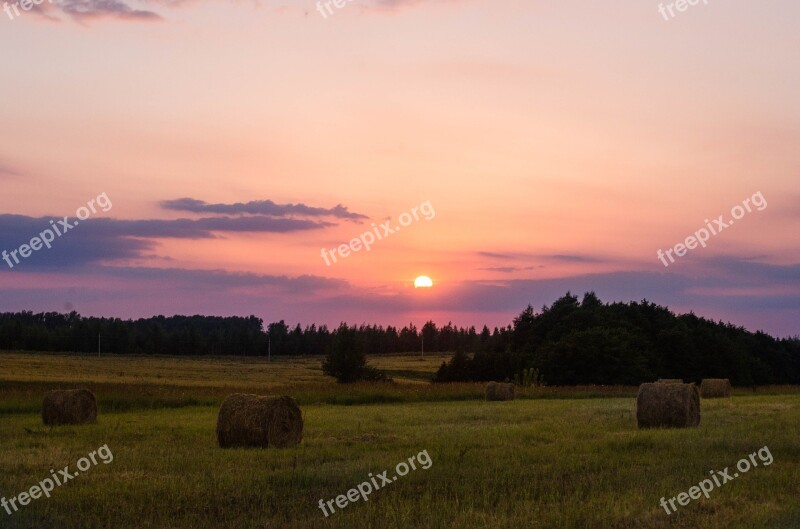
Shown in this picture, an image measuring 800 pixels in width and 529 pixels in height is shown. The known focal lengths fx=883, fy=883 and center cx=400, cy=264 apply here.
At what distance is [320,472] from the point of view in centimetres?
1355

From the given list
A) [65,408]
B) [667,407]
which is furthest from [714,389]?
[65,408]

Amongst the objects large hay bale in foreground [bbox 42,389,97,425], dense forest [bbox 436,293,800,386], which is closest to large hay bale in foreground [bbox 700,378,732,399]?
dense forest [bbox 436,293,800,386]

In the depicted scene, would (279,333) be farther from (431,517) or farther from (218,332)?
(431,517)

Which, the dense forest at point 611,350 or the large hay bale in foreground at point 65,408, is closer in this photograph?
the large hay bale in foreground at point 65,408

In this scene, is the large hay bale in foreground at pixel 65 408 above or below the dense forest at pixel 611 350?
below

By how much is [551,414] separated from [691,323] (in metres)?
73.2

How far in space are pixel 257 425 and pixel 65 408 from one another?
378 inches

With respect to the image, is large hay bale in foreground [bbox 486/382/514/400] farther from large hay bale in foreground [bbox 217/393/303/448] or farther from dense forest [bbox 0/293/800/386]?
dense forest [bbox 0/293/800/386]

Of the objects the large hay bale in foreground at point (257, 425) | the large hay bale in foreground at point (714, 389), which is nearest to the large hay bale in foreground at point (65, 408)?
the large hay bale in foreground at point (257, 425)

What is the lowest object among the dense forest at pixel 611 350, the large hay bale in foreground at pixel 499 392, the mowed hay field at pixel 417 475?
the mowed hay field at pixel 417 475

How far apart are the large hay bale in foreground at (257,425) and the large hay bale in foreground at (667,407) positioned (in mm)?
10346

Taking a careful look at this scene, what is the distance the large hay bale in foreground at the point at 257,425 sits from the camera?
19.3 m

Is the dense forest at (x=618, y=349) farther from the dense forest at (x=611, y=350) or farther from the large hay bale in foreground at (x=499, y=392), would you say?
the large hay bale in foreground at (x=499, y=392)

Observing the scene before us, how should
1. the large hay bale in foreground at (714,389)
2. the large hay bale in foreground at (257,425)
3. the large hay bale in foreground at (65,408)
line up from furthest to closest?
1. the large hay bale in foreground at (714,389)
2. the large hay bale in foreground at (65,408)
3. the large hay bale in foreground at (257,425)
